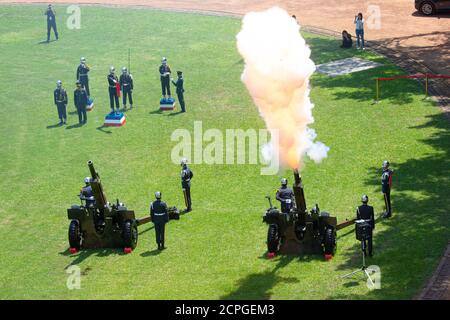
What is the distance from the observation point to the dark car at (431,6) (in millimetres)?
64850

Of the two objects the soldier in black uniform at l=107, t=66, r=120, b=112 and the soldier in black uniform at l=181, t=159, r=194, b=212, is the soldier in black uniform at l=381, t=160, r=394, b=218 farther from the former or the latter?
the soldier in black uniform at l=107, t=66, r=120, b=112

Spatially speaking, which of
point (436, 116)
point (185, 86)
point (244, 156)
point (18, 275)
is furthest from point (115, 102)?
point (18, 275)

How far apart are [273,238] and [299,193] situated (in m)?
1.85

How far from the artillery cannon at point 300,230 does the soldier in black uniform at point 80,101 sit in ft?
64.4

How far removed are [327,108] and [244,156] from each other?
8.06 metres

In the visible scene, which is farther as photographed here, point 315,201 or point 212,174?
point 212,174

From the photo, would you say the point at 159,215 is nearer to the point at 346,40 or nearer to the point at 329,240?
the point at 329,240

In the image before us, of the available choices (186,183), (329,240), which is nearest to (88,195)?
(186,183)

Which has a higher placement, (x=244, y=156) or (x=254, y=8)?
(x=254, y=8)

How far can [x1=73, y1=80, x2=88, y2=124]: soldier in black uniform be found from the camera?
50438 mm

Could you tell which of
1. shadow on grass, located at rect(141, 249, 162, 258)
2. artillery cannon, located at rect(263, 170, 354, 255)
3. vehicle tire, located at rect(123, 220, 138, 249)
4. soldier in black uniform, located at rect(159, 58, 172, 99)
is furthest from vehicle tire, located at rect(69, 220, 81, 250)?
soldier in black uniform, located at rect(159, 58, 172, 99)

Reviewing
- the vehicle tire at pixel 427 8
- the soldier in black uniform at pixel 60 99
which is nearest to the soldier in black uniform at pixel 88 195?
the soldier in black uniform at pixel 60 99
